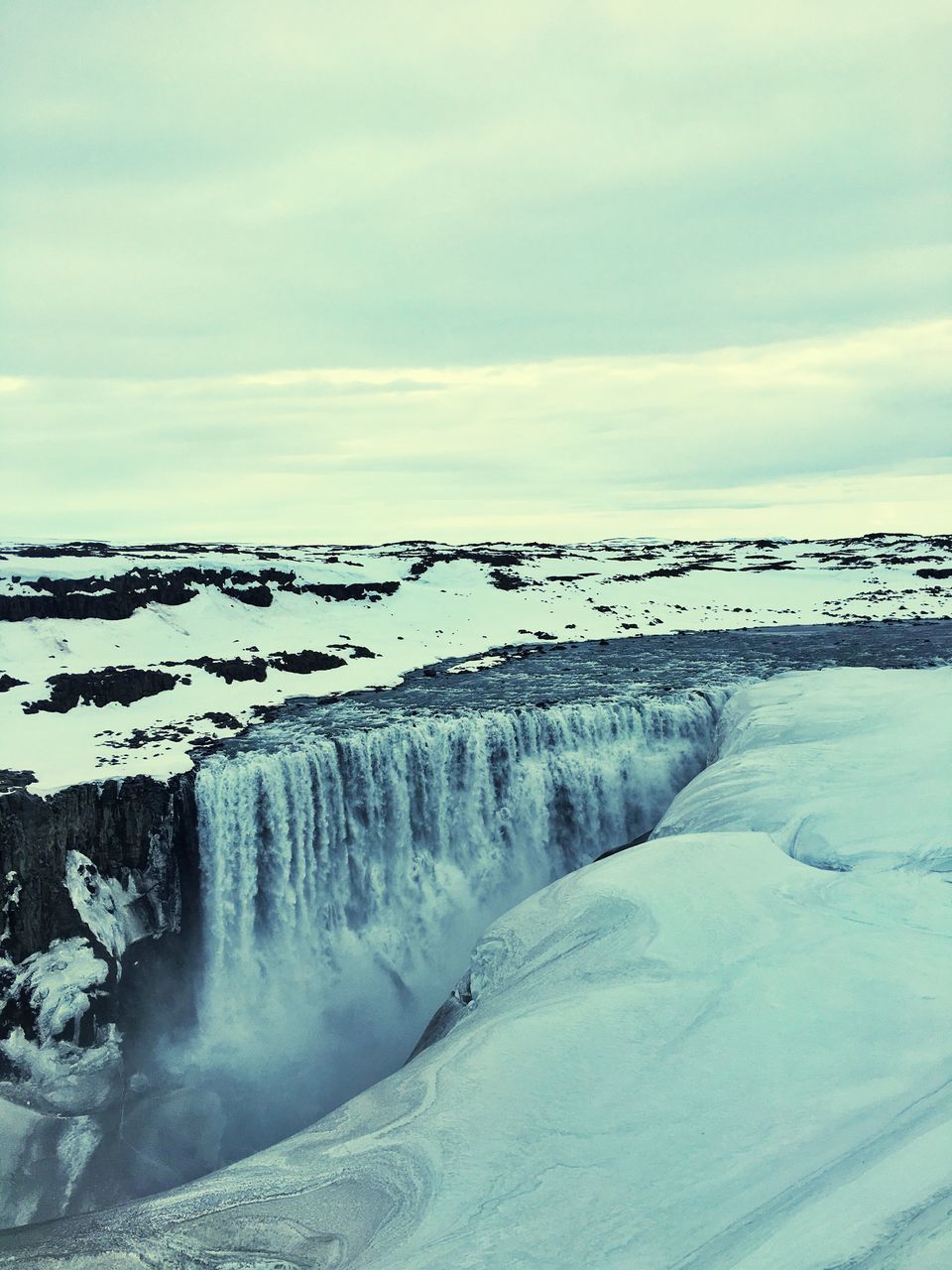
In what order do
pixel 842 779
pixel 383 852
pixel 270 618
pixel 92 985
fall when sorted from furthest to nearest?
pixel 270 618 < pixel 383 852 < pixel 92 985 < pixel 842 779

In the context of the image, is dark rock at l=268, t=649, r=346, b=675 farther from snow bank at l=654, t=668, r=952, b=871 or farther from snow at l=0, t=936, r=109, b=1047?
snow bank at l=654, t=668, r=952, b=871

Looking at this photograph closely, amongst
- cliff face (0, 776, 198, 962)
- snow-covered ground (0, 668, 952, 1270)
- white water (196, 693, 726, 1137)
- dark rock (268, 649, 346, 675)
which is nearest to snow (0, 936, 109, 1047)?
cliff face (0, 776, 198, 962)

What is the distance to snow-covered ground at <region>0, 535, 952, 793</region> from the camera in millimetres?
24344

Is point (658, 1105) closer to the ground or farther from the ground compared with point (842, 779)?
closer to the ground

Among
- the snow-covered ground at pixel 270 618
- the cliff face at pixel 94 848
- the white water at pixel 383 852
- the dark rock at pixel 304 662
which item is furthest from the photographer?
the dark rock at pixel 304 662

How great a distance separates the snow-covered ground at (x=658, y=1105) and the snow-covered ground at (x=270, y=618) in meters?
12.0

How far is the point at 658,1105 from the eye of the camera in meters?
7.99

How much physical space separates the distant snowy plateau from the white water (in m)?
0.08

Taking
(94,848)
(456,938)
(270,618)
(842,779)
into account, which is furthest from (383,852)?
(270,618)

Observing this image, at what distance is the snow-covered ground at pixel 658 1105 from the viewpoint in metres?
6.63

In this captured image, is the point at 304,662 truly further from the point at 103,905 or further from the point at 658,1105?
the point at 658,1105

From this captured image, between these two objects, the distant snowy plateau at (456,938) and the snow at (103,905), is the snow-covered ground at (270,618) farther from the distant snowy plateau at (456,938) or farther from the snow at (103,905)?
the snow at (103,905)

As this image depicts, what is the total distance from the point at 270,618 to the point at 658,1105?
102ft

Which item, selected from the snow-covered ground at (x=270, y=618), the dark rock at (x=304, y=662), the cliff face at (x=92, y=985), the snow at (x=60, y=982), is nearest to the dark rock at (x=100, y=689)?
the snow-covered ground at (x=270, y=618)
